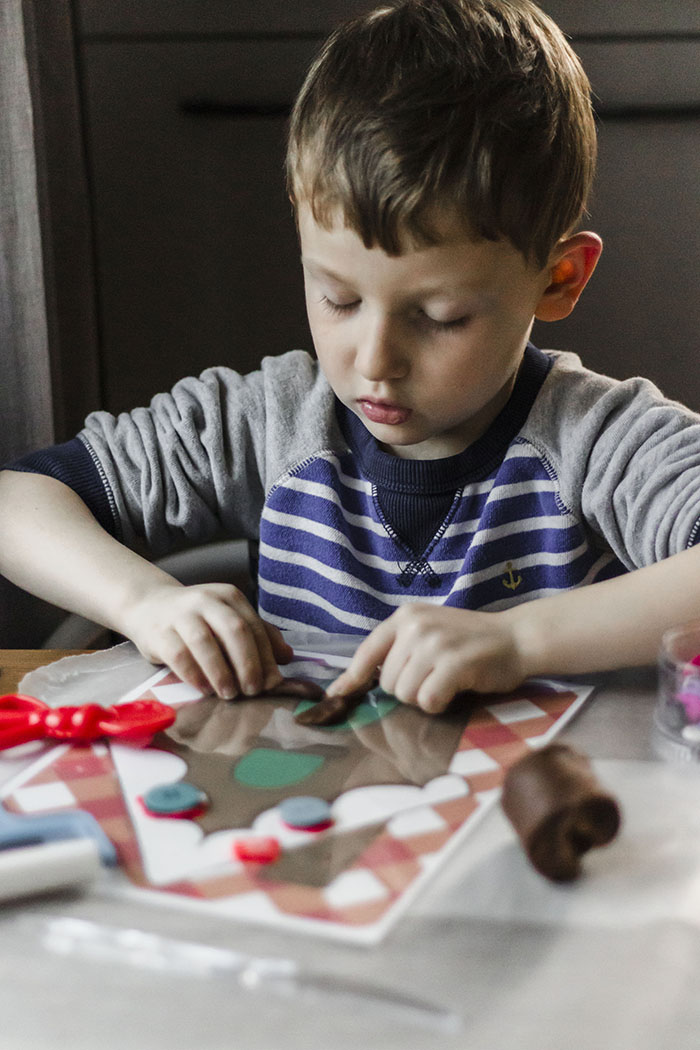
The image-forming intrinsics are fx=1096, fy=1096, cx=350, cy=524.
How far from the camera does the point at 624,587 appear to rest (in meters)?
0.70

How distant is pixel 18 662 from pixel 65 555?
0.10 metres

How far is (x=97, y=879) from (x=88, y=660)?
0.26 metres

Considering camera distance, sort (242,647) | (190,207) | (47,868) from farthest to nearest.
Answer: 1. (190,207)
2. (242,647)
3. (47,868)

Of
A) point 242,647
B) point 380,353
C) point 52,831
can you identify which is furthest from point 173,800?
point 380,353

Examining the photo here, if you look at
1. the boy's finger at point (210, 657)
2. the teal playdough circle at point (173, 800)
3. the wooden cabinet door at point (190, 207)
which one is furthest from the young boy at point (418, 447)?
the wooden cabinet door at point (190, 207)

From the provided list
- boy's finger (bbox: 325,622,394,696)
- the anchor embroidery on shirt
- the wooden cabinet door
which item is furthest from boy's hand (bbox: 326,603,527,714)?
the wooden cabinet door

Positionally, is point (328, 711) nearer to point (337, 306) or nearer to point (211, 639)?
point (211, 639)

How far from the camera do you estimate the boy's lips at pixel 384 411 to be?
0.73 metres

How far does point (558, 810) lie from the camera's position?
44 cm

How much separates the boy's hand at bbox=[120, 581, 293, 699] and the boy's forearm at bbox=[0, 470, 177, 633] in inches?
1.7

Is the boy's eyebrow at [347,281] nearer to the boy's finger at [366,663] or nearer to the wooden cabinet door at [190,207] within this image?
the boy's finger at [366,663]

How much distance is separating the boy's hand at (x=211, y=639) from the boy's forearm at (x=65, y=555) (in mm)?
42

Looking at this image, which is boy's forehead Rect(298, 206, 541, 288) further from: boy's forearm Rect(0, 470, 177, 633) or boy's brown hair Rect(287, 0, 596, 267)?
boy's forearm Rect(0, 470, 177, 633)

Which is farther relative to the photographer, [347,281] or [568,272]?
[568,272]
